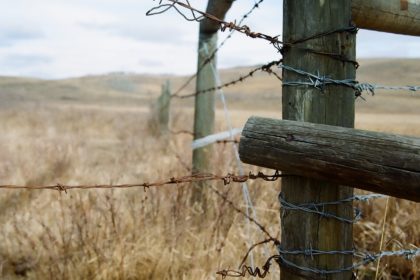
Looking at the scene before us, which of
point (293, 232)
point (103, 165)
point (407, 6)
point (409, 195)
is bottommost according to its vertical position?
point (103, 165)

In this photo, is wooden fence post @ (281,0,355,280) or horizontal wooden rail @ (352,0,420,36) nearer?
wooden fence post @ (281,0,355,280)

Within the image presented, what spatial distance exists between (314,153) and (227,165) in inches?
120

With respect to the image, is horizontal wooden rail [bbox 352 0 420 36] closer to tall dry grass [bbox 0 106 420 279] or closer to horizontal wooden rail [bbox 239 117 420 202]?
horizontal wooden rail [bbox 239 117 420 202]

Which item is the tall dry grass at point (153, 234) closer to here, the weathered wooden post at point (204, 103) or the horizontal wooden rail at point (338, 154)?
the weathered wooden post at point (204, 103)

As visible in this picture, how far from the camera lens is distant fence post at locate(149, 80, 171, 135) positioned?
10680mm

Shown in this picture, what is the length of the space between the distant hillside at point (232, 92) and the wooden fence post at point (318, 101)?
35.9ft

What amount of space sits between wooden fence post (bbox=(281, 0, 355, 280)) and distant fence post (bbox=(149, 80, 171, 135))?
871 centimetres

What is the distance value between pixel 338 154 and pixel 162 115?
9.83 meters

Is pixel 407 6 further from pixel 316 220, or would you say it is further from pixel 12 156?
pixel 12 156

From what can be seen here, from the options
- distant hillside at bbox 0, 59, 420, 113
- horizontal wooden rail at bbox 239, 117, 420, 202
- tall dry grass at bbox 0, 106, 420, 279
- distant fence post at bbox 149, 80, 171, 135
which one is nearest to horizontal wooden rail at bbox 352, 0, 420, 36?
horizontal wooden rail at bbox 239, 117, 420, 202

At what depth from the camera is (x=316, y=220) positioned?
150 cm

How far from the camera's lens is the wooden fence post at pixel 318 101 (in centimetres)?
146

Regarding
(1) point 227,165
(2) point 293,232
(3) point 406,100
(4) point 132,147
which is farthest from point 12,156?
(3) point 406,100

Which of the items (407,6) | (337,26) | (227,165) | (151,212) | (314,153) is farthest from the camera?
(227,165)
